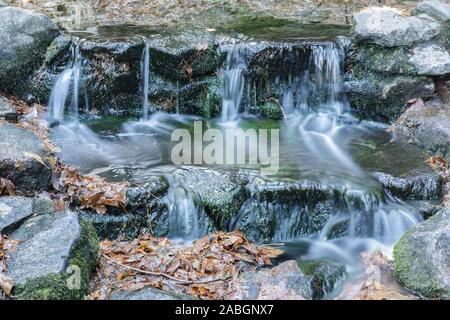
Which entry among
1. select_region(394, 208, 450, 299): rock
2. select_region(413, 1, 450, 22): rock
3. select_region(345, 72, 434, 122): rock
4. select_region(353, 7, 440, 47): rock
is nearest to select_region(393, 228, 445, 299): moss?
select_region(394, 208, 450, 299): rock

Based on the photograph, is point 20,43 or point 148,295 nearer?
point 148,295

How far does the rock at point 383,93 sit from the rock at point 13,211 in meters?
5.10

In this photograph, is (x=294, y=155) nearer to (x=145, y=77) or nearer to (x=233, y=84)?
(x=233, y=84)

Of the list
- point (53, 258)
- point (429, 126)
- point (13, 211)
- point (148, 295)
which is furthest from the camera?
point (429, 126)

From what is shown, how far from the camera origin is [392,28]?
7.90 meters

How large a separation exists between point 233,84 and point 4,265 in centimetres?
468

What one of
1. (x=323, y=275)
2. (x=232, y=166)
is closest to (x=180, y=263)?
(x=323, y=275)

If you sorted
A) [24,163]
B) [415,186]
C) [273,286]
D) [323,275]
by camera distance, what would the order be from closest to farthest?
[273,286]
[323,275]
[24,163]
[415,186]

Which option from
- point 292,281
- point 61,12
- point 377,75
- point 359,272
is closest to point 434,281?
point 359,272

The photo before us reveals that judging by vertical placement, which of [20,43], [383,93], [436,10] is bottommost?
[383,93]

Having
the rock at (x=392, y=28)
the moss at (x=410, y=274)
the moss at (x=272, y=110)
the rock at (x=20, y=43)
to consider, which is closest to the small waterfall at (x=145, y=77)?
the rock at (x=20, y=43)

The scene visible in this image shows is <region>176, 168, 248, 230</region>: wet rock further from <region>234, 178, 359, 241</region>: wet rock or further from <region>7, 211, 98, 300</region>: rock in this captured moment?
<region>7, 211, 98, 300</region>: rock

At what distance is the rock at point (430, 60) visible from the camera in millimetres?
7703

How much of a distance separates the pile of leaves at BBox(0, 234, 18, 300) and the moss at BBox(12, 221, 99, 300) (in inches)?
2.2
